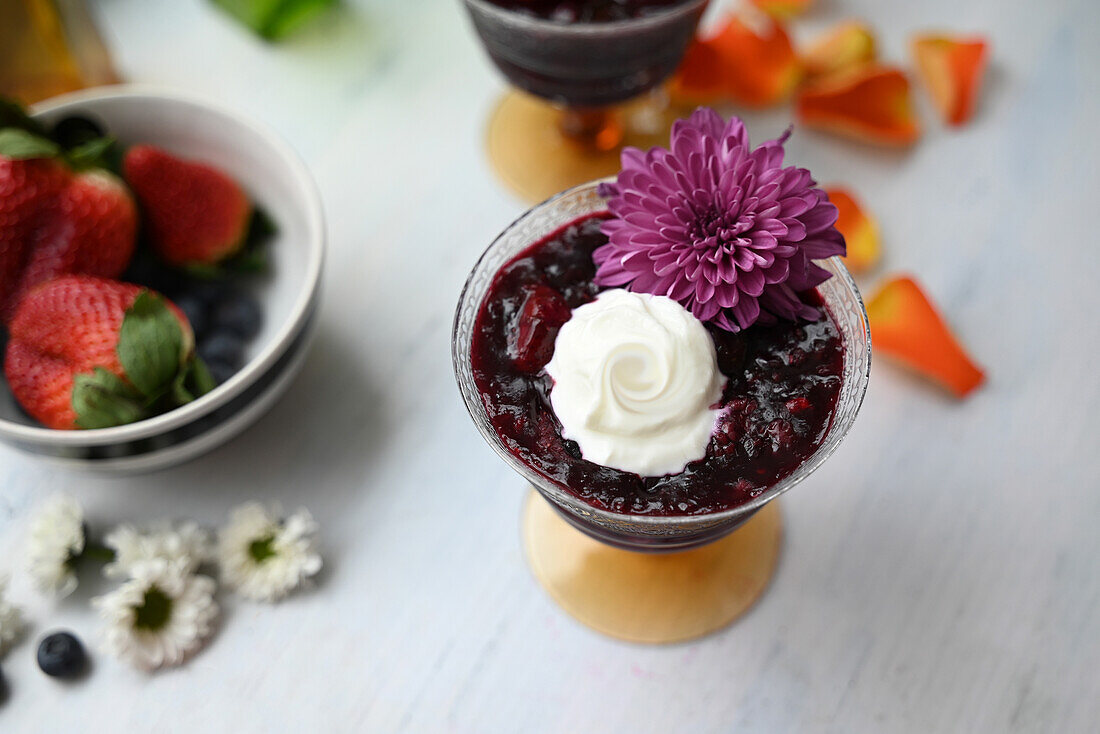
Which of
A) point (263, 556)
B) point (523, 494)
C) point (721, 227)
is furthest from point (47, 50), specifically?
point (721, 227)

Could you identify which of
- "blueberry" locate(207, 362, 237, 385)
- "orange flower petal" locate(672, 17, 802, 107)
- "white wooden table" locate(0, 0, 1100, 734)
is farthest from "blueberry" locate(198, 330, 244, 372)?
"orange flower petal" locate(672, 17, 802, 107)

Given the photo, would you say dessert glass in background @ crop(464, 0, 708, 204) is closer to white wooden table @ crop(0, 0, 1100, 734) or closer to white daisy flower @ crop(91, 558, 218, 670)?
white wooden table @ crop(0, 0, 1100, 734)

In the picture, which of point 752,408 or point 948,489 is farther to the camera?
point 948,489

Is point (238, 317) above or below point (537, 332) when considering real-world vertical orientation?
below

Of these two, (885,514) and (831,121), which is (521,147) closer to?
(831,121)

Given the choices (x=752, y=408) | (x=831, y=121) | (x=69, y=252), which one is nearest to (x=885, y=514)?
(x=752, y=408)

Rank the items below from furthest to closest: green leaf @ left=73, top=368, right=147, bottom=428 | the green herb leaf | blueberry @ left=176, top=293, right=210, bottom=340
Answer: the green herb leaf → blueberry @ left=176, top=293, right=210, bottom=340 → green leaf @ left=73, top=368, right=147, bottom=428

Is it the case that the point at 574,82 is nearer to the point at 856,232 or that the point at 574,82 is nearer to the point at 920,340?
the point at 856,232
